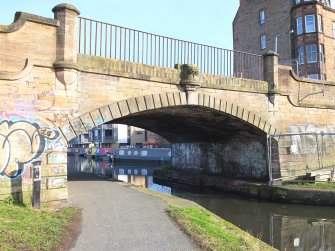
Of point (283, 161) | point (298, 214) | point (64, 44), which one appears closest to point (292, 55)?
point (283, 161)

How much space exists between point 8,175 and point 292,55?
101ft

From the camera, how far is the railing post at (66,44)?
1018 centimetres

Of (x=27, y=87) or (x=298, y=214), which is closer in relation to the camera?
(x=27, y=87)

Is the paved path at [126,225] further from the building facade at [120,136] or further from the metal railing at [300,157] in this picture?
the building facade at [120,136]

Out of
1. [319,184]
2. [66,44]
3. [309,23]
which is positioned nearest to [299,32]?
[309,23]

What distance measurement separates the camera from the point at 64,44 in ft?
33.6

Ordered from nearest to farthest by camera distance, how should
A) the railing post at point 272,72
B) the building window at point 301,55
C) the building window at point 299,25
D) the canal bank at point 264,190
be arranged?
the canal bank at point 264,190
the railing post at point 272,72
the building window at point 301,55
the building window at point 299,25

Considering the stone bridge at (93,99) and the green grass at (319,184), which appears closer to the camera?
the stone bridge at (93,99)

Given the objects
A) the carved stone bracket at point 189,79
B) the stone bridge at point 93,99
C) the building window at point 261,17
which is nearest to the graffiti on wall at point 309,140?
the stone bridge at point 93,99

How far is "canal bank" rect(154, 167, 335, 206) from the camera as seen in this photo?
13.8 meters

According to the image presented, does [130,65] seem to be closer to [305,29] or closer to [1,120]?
[1,120]

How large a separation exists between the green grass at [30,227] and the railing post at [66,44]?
12.9 feet

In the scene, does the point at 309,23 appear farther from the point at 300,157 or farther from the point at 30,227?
the point at 30,227

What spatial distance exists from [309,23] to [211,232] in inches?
1198
